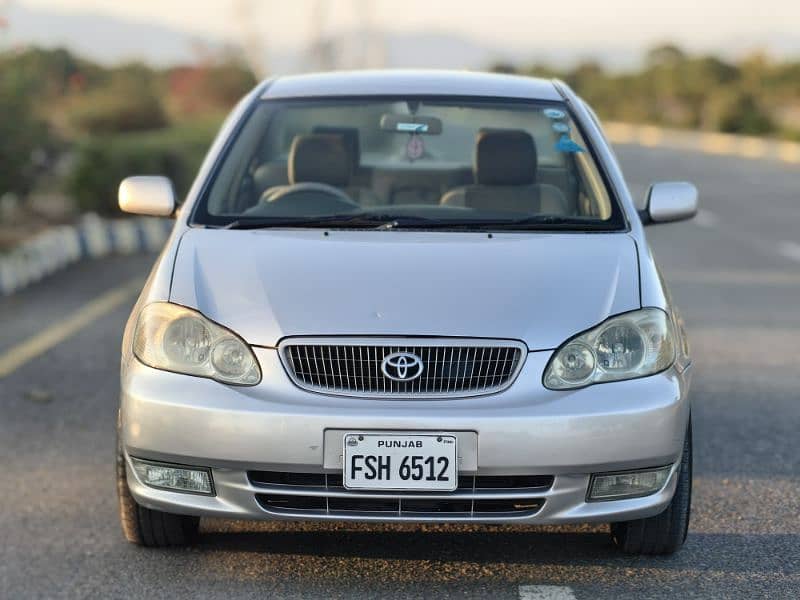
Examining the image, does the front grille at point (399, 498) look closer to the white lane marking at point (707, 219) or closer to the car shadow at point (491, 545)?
the car shadow at point (491, 545)

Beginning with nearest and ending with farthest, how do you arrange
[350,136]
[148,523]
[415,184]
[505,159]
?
1. [148,523]
2. [505,159]
3. [350,136]
4. [415,184]

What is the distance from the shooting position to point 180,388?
4.33 metres

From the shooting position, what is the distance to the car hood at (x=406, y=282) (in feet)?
14.3

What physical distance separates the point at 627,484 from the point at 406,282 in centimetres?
89

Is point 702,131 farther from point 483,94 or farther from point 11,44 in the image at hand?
point 483,94

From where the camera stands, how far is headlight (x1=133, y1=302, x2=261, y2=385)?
4.34 meters

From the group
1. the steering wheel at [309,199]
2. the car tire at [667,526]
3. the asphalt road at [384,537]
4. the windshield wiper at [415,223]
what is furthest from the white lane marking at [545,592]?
the steering wheel at [309,199]

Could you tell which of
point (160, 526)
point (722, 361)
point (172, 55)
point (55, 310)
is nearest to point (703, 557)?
point (160, 526)

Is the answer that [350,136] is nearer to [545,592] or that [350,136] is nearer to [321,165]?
[321,165]

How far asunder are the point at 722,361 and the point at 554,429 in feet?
14.7

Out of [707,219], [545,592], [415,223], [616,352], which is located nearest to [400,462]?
[545,592]

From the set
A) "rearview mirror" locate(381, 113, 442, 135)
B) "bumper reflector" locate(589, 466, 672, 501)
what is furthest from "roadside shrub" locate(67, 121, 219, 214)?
"bumper reflector" locate(589, 466, 672, 501)

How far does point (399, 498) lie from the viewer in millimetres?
4246

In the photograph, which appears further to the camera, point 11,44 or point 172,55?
point 172,55
